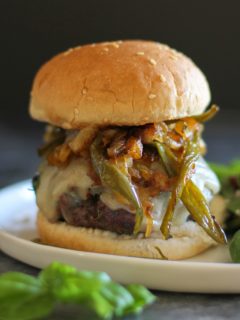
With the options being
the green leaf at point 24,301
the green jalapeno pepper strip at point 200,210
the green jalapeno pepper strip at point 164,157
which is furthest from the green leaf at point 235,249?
the green leaf at point 24,301

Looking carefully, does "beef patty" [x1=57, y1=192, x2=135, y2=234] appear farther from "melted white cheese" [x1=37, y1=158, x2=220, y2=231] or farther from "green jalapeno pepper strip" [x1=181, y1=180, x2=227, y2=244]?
"green jalapeno pepper strip" [x1=181, y1=180, x2=227, y2=244]

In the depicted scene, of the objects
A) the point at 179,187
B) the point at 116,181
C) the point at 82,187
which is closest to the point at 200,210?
the point at 179,187

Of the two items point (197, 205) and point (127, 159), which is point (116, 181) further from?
point (197, 205)

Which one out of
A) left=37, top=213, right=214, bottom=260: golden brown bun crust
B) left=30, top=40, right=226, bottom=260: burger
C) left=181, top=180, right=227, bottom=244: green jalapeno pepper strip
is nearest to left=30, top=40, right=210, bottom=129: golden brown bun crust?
left=30, top=40, right=226, bottom=260: burger

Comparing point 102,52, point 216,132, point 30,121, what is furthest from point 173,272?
point 30,121

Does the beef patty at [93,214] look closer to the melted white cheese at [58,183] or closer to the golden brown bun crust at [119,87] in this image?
the melted white cheese at [58,183]
